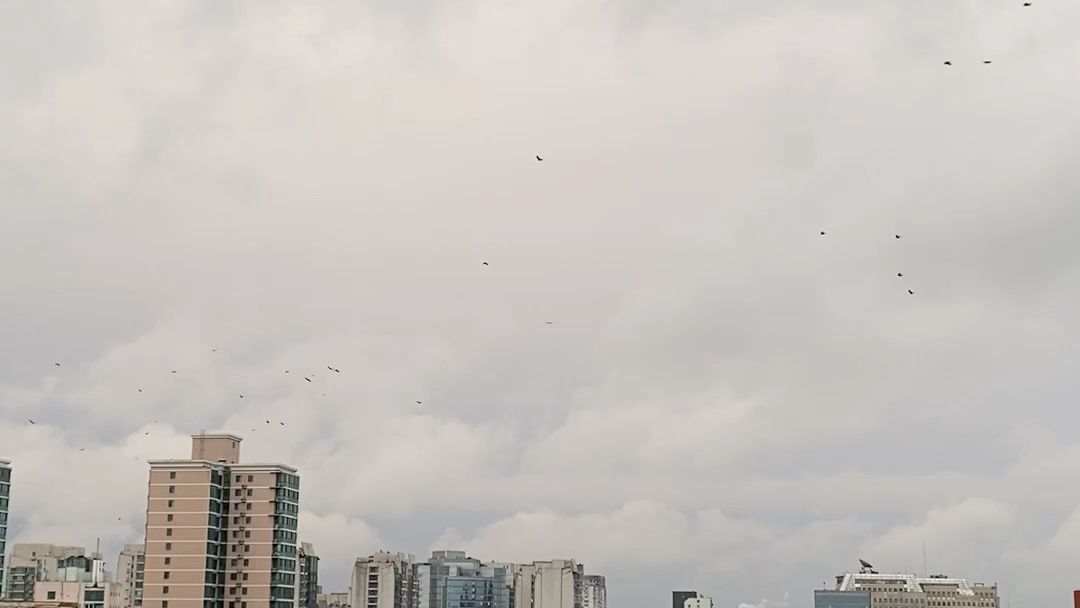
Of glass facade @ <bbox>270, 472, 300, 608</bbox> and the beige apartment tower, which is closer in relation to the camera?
the beige apartment tower

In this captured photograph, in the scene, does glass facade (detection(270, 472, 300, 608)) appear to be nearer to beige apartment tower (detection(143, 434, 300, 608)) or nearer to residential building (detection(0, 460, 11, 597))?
beige apartment tower (detection(143, 434, 300, 608))

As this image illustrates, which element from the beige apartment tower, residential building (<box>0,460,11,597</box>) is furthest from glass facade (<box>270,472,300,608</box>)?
residential building (<box>0,460,11,597</box>)

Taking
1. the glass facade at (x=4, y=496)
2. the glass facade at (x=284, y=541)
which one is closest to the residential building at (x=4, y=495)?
the glass facade at (x=4, y=496)

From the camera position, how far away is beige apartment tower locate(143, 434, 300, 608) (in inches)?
6083

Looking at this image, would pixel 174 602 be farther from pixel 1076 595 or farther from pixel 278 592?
pixel 1076 595

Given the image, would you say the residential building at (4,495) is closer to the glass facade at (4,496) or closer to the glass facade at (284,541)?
the glass facade at (4,496)

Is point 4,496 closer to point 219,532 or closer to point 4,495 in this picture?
point 4,495

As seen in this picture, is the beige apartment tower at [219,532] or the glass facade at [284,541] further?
the glass facade at [284,541]

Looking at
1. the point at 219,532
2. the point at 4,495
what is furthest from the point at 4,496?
the point at 219,532

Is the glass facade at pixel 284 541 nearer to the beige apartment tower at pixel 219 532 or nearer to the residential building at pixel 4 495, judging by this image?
the beige apartment tower at pixel 219 532

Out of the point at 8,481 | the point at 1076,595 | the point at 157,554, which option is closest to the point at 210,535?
the point at 157,554

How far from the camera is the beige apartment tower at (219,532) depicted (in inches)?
6083

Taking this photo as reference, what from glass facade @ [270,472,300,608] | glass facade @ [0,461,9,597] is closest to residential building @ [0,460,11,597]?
glass facade @ [0,461,9,597]

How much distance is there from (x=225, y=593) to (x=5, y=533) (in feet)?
114
